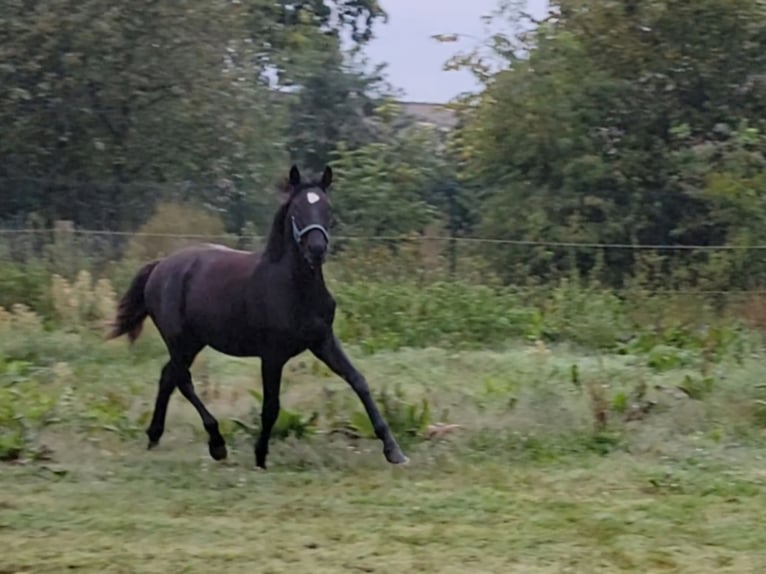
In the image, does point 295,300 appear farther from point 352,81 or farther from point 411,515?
point 352,81

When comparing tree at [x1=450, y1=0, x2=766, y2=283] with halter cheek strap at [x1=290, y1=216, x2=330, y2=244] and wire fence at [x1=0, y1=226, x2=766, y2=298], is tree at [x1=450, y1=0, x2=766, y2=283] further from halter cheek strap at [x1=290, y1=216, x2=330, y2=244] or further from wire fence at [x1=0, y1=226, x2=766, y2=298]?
halter cheek strap at [x1=290, y1=216, x2=330, y2=244]

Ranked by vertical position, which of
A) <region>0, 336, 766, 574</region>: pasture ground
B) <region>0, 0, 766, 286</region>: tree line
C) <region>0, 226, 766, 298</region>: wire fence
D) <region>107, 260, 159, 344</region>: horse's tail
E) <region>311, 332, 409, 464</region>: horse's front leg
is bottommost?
<region>0, 336, 766, 574</region>: pasture ground

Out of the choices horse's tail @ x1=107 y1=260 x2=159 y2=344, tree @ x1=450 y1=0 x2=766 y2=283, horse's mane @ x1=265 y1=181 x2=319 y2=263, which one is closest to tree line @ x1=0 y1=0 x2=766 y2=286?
tree @ x1=450 y1=0 x2=766 y2=283

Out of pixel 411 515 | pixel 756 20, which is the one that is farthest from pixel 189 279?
pixel 756 20

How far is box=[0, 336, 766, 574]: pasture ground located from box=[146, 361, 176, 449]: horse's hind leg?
0.11m

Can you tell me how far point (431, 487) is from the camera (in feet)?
24.5

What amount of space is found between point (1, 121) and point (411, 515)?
1445 cm

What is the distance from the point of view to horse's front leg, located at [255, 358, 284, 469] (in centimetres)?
820

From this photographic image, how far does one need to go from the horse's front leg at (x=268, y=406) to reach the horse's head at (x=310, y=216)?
27.4 inches

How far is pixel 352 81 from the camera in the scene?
26.7 metres

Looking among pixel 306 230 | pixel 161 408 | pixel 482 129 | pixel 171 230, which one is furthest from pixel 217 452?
pixel 482 129

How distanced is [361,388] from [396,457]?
18.4 inches

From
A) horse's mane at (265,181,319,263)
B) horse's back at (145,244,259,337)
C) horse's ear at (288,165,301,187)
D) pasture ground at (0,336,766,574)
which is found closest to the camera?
pasture ground at (0,336,766,574)

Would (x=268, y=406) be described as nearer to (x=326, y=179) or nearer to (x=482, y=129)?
(x=326, y=179)
